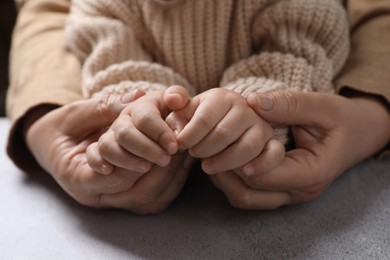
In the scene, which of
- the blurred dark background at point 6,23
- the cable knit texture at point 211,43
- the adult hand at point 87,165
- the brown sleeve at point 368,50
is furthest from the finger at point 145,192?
the blurred dark background at point 6,23

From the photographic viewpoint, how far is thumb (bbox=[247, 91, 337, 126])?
431 mm

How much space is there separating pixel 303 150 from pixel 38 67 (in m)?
0.39

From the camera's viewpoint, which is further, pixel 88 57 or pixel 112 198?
pixel 88 57

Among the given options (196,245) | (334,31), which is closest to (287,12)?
(334,31)

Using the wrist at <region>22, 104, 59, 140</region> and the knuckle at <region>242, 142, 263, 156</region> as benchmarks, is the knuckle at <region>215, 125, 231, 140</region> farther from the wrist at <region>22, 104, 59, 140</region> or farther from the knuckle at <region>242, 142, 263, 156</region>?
the wrist at <region>22, 104, 59, 140</region>

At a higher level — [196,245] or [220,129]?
[220,129]

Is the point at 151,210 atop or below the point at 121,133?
below

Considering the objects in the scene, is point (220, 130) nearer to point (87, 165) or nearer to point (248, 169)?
point (248, 169)

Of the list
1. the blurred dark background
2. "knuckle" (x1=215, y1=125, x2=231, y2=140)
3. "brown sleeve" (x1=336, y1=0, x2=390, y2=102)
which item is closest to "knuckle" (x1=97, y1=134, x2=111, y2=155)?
"knuckle" (x1=215, y1=125, x2=231, y2=140)

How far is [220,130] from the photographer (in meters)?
0.40

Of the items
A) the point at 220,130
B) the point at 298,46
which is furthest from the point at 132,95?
the point at 298,46

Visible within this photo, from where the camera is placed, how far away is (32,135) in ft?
1.76

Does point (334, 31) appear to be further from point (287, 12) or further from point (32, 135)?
point (32, 135)

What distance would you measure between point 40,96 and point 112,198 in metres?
0.19
